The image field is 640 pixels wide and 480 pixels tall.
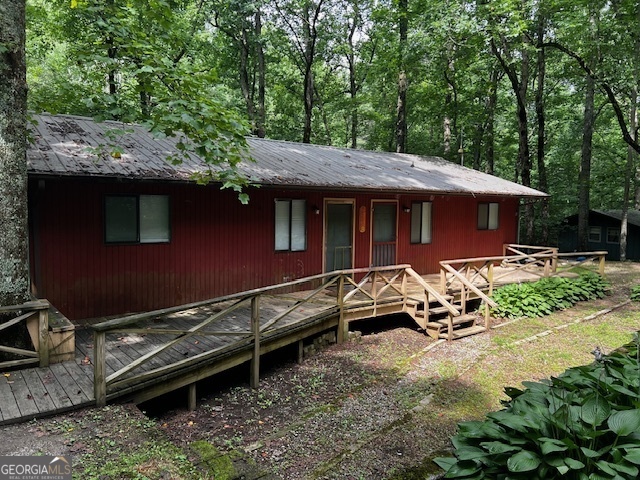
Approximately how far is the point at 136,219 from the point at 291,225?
10.6 ft

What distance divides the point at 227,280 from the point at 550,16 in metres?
15.1

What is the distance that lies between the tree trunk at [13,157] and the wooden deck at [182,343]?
1080 millimetres

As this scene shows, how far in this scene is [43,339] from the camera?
15.7 feet

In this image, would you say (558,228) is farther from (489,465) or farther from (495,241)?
(489,465)

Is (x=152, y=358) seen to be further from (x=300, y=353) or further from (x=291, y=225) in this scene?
(x=291, y=225)

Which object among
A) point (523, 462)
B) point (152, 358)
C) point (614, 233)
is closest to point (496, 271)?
point (152, 358)

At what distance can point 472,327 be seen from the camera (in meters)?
9.23

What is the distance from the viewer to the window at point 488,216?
1351 centimetres

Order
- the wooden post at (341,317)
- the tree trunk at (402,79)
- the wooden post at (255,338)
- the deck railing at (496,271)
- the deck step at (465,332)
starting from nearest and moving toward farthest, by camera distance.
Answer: the wooden post at (255,338), the wooden post at (341,317), the deck step at (465,332), the deck railing at (496,271), the tree trunk at (402,79)

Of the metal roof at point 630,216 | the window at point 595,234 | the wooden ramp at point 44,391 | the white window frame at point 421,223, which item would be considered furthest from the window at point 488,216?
the window at point 595,234

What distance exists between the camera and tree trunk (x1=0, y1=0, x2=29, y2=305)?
4.64m

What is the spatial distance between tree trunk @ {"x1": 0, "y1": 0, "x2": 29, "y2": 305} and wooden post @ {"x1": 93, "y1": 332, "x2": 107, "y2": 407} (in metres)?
1.55

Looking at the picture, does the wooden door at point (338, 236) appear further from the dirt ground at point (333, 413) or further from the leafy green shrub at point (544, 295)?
the leafy green shrub at point (544, 295)

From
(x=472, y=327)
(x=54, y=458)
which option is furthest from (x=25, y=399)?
(x=472, y=327)
